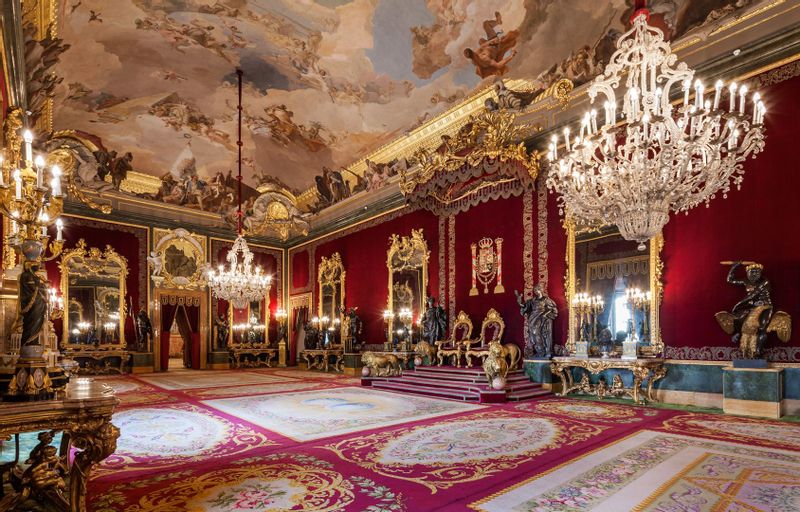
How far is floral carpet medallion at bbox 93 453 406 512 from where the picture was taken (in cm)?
332

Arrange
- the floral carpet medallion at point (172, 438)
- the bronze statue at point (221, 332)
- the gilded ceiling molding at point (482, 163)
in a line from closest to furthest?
the floral carpet medallion at point (172, 438) < the gilded ceiling molding at point (482, 163) < the bronze statue at point (221, 332)

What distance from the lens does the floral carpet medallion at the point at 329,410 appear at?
6.12 m

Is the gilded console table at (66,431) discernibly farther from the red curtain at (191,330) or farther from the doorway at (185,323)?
the red curtain at (191,330)

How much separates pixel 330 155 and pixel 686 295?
35.6ft

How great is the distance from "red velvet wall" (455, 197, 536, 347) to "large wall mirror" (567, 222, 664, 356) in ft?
4.44

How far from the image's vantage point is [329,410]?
743 centimetres

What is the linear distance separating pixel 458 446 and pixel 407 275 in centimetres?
871

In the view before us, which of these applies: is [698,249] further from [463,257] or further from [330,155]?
[330,155]

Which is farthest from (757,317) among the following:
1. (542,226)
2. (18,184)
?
(18,184)

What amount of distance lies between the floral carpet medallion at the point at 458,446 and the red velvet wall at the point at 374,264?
6762mm

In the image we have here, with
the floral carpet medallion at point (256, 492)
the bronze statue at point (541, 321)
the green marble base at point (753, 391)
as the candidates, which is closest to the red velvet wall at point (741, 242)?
the green marble base at point (753, 391)

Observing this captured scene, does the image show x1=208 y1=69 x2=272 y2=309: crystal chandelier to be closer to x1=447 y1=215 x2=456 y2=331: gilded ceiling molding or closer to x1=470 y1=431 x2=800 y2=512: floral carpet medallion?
x1=447 y1=215 x2=456 y2=331: gilded ceiling molding

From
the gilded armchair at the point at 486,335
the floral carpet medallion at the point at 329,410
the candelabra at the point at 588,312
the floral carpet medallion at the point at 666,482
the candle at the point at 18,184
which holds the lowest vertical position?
the floral carpet medallion at the point at 329,410

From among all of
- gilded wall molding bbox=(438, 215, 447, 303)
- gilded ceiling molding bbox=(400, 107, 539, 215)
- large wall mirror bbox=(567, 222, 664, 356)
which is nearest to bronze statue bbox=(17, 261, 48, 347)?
gilded ceiling molding bbox=(400, 107, 539, 215)
